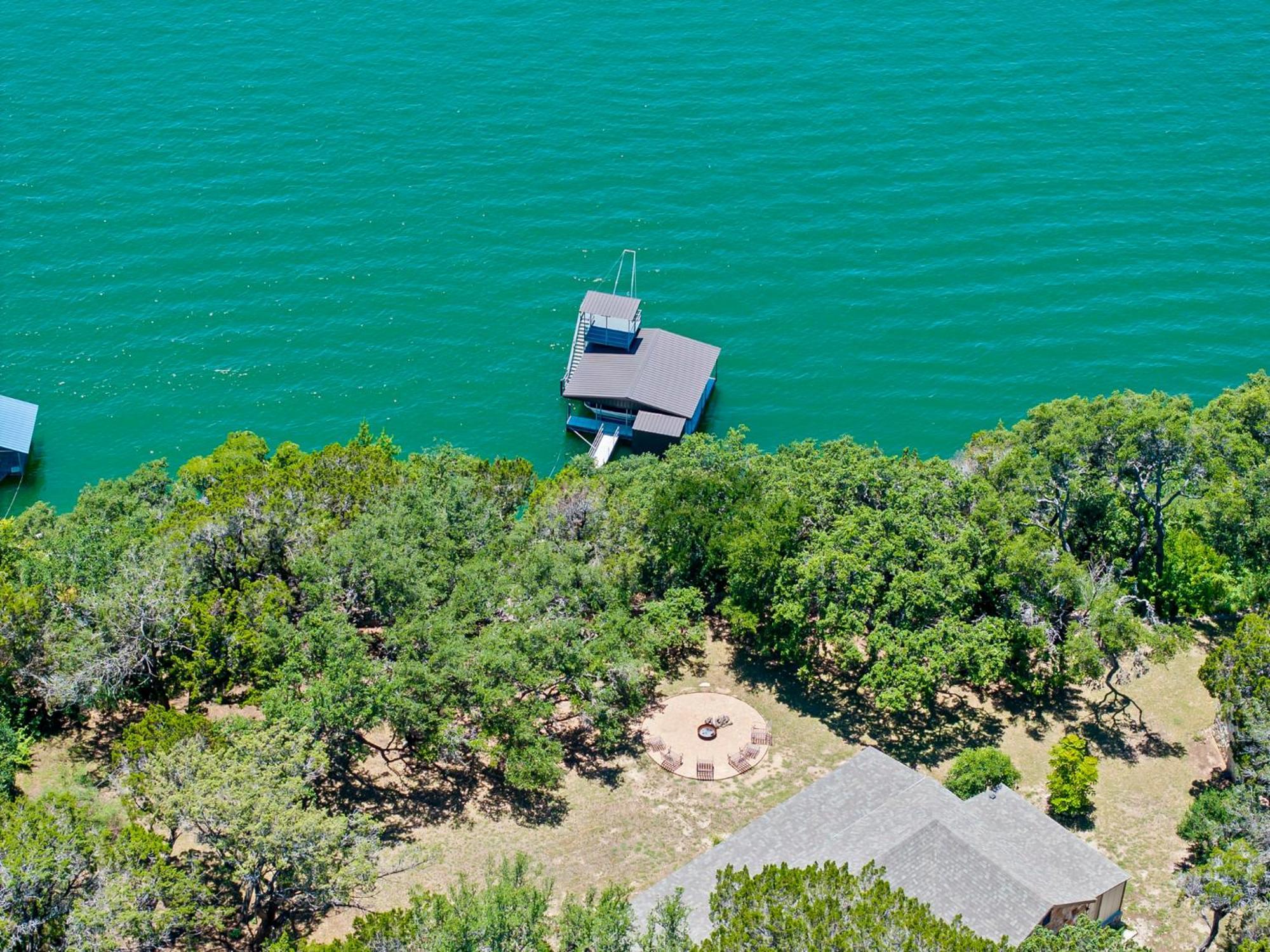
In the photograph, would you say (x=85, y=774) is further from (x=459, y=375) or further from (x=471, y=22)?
(x=471, y=22)

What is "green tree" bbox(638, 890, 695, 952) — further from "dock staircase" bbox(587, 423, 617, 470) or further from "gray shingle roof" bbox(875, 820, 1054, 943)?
"dock staircase" bbox(587, 423, 617, 470)

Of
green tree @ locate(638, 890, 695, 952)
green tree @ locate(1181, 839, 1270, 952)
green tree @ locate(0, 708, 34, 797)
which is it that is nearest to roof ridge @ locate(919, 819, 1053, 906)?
green tree @ locate(1181, 839, 1270, 952)

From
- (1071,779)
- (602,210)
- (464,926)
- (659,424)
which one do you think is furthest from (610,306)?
(464,926)

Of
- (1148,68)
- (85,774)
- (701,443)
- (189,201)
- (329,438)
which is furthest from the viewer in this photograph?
(1148,68)

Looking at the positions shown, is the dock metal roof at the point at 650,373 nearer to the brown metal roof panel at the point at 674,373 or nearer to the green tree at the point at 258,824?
the brown metal roof panel at the point at 674,373

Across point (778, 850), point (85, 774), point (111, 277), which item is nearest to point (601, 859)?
point (778, 850)
